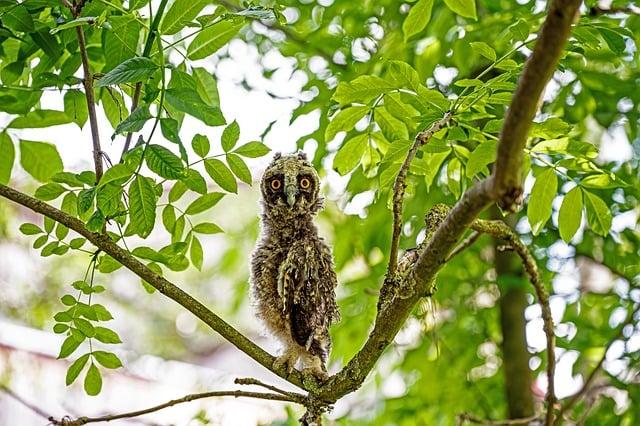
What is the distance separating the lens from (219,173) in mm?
973

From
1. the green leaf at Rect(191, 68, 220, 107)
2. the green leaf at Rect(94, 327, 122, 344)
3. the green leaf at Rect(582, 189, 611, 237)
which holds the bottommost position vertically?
the green leaf at Rect(94, 327, 122, 344)

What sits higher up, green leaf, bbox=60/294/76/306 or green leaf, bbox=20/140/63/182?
green leaf, bbox=20/140/63/182

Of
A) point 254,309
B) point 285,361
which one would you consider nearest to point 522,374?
point 254,309

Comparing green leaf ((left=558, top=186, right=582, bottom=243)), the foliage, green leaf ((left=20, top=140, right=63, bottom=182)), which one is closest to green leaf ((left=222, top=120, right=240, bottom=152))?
the foliage

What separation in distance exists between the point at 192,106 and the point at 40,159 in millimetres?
408

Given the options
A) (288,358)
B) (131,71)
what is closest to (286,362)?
(288,358)

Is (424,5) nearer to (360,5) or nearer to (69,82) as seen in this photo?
(69,82)

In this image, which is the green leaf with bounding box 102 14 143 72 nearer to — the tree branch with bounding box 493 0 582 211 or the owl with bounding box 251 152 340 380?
the owl with bounding box 251 152 340 380

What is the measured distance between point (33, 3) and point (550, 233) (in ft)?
3.91

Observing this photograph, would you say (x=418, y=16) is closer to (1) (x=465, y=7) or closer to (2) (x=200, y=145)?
(1) (x=465, y=7)

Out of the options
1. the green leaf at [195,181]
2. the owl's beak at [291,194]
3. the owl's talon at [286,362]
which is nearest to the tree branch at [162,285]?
the owl's talon at [286,362]

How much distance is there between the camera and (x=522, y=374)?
1900 mm

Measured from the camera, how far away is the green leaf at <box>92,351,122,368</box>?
1064 mm

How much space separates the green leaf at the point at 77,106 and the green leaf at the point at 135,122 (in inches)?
13.9
